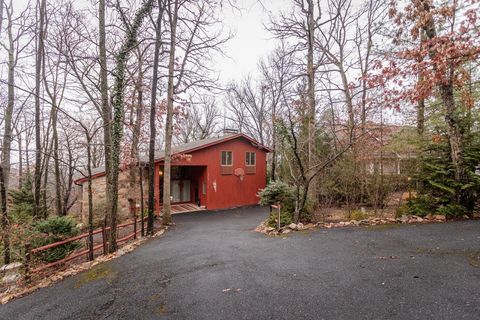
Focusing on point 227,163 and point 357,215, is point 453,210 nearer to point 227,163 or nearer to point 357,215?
point 357,215

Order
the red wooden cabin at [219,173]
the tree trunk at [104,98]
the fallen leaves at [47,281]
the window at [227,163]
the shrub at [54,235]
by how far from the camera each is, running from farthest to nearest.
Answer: the window at [227,163] → the red wooden cabin at [219,173] → the tree trunk at [104,98] → the shrub at [54,235] → the fallen leaves at [47,281]

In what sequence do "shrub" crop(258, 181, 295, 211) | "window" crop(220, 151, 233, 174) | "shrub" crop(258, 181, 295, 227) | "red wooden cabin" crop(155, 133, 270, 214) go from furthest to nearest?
"window" crop(220, 151, 233, 174)
"red wooden cabin" crop(155, 133, 270, 214)
"shrub" crop(258, 181, 295, 211)
"shrub" crop(258, 181, 295, 227)

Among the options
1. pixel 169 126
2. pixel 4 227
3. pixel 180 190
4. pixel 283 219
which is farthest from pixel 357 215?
pixel 180 190

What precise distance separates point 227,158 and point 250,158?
1.95 m

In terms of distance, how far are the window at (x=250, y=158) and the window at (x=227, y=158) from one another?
1283 mm

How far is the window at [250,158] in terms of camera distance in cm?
1670

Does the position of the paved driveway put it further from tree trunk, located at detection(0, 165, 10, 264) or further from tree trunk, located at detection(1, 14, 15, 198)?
tree trunk, located at detection(1, 14, 15, 198)

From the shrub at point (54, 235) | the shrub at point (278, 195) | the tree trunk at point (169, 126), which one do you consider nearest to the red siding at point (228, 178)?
the tree trunk at point (169, 126)

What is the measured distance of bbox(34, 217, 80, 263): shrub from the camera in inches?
226

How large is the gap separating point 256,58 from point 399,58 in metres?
21.9

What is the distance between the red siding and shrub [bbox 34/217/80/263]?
791 cm

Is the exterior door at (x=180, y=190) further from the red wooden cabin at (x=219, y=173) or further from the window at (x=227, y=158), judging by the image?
the window at (x=227, y=158)

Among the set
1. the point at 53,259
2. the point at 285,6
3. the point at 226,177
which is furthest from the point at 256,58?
the point at 53,259

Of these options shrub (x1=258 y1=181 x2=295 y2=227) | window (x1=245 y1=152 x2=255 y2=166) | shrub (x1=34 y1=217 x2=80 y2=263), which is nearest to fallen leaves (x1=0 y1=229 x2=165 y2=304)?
shrub (x1=34 y1=217 x2=80 y2=263)
